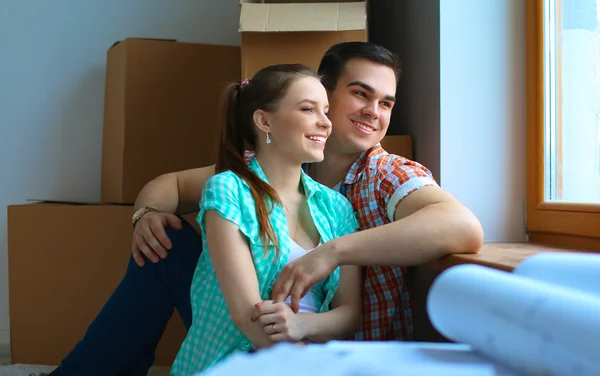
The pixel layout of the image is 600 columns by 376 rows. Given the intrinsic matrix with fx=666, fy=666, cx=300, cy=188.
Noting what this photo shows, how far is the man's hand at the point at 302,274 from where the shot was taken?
1037mm

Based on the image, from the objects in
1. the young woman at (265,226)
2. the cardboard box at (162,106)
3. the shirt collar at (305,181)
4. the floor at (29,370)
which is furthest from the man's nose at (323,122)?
the floor at (29,370)

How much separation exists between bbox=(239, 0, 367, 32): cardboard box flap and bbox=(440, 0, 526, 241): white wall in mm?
199

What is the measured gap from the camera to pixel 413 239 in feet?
3.60

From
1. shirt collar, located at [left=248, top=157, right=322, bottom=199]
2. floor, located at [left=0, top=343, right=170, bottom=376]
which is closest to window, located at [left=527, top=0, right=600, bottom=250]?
shirt collar, located at [left=248, top=157, right=322, bottom=199]

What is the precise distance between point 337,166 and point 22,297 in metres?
0.98

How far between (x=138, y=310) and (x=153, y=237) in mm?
156

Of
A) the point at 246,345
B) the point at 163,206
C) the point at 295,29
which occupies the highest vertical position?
the point at 295,29

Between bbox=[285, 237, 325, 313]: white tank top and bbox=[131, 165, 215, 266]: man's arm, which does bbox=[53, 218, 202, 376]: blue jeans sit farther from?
bbox=[285, 237, 325, 313]: white tank top

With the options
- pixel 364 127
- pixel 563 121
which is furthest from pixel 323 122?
pixel 563 121

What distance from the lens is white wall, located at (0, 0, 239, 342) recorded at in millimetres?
2305

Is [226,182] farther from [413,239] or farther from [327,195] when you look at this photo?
[413,239]

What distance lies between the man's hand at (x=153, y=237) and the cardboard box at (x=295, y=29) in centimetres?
45

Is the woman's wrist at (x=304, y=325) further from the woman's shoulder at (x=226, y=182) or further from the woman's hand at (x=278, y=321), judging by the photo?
the woman's shoulder at (x=226, y=182)

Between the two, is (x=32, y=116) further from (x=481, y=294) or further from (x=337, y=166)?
(x=481, y=294)
